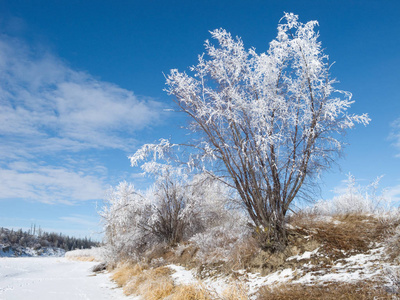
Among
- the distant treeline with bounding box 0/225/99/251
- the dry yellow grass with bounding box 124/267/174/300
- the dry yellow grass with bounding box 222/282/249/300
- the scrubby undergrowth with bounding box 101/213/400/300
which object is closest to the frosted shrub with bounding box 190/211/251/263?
the scrubby undergrowth with bounding box 101/213/400/300

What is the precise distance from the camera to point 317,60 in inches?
322

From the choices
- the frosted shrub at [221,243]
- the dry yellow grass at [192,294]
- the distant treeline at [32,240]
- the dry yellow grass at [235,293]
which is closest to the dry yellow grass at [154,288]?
the dry yellow grass at [192,294]

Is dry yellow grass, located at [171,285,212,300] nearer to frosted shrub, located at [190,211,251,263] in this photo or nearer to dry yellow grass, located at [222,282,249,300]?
dry yellow grass, located at [222,282,249,300]

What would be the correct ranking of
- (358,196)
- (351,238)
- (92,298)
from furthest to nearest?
(358,196) < (92,298) < (351,238)

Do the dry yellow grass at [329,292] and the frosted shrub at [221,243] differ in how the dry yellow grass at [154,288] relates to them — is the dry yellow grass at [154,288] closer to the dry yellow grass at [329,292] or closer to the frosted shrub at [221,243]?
the frosted shrub at [221,243]

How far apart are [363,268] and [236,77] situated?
5.94 meters

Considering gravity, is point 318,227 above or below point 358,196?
below

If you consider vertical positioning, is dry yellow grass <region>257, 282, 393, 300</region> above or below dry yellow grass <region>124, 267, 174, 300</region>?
above

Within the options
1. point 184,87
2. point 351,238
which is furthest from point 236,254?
point 184,87

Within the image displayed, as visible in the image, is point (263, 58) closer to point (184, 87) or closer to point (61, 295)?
point (184, 87)

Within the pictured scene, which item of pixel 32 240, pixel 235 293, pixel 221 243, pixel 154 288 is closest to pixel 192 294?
pixel 235 293

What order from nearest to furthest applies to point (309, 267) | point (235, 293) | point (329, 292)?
point (329, 292)
point (235, 293)
point (309, 267)

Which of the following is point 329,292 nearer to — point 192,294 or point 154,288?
point 192,294

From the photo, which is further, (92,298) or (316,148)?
(92,298)
